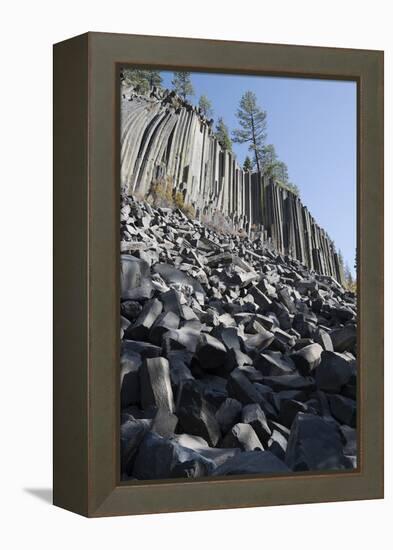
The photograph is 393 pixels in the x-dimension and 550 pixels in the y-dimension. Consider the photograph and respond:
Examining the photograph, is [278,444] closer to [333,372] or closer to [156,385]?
[333,372]

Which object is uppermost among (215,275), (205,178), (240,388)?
(205,178)

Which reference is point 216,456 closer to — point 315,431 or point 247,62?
point 315,431

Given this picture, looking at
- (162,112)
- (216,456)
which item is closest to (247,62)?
(162,112)

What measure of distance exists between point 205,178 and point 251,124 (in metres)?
0.39

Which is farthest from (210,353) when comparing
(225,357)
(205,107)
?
(205,107)

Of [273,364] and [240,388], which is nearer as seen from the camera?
[240,388]

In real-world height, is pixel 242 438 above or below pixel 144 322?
below

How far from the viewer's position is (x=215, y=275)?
325 inches

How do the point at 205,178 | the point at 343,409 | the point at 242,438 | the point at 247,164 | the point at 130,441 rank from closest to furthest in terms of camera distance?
the point at 130,441 < the point at 242,438 < the point at 205,178 < the point at 247,164 < the point at 343,409

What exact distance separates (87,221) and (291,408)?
1529mm

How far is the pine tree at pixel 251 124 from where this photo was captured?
8.27 metres

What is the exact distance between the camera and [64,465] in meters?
8.06

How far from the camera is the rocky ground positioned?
795 centimetres

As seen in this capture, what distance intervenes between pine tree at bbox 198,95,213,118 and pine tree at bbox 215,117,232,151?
0.22ft
